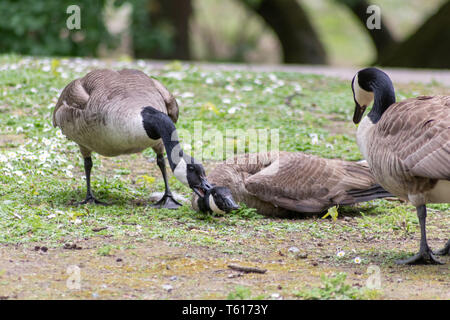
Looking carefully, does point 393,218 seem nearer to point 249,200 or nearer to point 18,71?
point 249,200

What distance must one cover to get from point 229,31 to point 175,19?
513 cm

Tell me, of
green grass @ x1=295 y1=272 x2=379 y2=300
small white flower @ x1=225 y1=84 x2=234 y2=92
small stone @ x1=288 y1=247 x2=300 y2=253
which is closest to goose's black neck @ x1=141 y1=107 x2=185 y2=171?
small stone @ x1=288 y1=247 x2=300 y2=253

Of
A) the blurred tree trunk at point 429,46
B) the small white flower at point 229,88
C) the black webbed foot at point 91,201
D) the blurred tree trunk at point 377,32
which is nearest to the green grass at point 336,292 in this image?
the black webbed foot at point 91,201

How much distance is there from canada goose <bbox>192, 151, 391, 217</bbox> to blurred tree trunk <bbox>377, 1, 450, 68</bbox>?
1263 cm

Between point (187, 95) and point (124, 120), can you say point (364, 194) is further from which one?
point (187, 95)

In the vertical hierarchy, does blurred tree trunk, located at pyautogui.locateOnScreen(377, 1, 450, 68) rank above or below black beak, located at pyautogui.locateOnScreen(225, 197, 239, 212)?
above

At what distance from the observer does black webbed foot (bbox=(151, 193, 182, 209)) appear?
696 centimetres

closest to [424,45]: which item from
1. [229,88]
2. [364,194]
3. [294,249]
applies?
[229,88]

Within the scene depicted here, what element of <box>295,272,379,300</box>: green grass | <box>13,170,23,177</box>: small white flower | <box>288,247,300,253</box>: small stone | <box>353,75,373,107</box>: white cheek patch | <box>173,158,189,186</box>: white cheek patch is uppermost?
<box>353,75,373,107</box>: white cheek patch

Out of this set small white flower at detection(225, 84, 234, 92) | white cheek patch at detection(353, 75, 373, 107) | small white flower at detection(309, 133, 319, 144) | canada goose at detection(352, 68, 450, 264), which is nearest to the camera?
canada goose at detection(352, 68, 450, 264)

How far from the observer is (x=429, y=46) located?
730 inches

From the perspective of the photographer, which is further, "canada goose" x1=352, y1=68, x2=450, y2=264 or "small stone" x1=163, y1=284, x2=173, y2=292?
"canada goose" x1=352, y1=68, x2=450, y2=264

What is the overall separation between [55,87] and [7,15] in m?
5.74

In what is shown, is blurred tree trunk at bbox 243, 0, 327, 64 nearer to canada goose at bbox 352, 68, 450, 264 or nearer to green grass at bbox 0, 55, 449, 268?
green grass at bbox 0, 55, 449, 268
